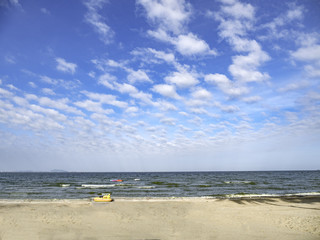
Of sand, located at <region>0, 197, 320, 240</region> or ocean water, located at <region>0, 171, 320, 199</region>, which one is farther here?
ocean water, located at <region>0, 171, 320, 199</region>

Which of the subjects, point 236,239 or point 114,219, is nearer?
point 236,239

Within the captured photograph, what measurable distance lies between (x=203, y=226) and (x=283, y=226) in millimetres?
4331

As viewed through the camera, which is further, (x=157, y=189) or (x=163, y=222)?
(x=157, y=189)

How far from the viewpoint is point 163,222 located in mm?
12859

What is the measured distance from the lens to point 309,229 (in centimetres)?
1134

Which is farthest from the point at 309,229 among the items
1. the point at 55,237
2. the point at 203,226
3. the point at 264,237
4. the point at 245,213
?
the point at 55,237

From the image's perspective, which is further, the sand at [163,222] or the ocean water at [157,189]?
the ocean water at [157,189]

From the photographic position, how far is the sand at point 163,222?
1065 centimetres

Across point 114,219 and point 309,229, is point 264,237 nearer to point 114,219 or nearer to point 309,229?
point 309,229

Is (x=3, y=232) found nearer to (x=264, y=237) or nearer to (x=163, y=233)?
(x=163, y=233)

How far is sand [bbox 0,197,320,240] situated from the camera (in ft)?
34.9

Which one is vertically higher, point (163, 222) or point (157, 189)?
point (157, 189)

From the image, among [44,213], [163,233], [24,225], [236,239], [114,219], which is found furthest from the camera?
[44,213]

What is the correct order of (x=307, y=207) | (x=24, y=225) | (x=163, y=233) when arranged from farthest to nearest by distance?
(x=307, y=207) → (x=24, y=225) → (x=163, y=233)
